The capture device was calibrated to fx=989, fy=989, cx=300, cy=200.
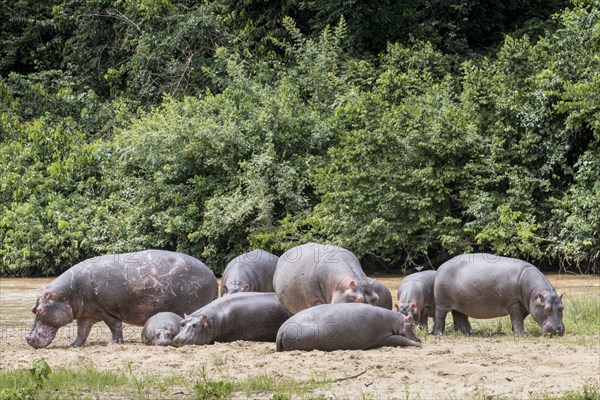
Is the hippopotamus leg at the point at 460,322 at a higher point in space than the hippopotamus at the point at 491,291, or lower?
lower

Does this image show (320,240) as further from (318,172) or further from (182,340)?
(182,340)

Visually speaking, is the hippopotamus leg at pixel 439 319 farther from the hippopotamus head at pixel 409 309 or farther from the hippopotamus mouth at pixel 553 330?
the hippopotamus mouth at pixel 553 330

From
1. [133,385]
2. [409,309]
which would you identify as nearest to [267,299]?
[409,309]

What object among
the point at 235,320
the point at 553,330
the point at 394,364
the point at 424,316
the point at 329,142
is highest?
the point at 329,142

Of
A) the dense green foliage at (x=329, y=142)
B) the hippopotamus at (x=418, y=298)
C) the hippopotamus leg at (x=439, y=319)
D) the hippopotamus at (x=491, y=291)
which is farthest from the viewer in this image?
the dense green foliage at (x=329, y=142)

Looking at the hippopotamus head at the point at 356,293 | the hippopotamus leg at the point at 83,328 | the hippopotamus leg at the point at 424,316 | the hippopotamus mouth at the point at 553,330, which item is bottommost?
the hippopotamus leg at the point at 424,316

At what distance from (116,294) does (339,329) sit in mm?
2870

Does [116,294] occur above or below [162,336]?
above

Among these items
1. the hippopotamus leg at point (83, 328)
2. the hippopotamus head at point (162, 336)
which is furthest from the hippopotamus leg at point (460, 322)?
the hippopotamus leg at point (83, 328)

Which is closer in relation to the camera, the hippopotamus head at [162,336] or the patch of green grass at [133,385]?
the patch of green grass at [133,385]

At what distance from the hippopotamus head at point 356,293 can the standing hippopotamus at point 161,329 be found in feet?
5.70

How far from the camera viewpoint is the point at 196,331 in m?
10.3

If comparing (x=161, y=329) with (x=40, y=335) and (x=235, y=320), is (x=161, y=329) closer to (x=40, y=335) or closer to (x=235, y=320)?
(x=235, y=320)

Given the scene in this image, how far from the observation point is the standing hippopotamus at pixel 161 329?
1028cm
